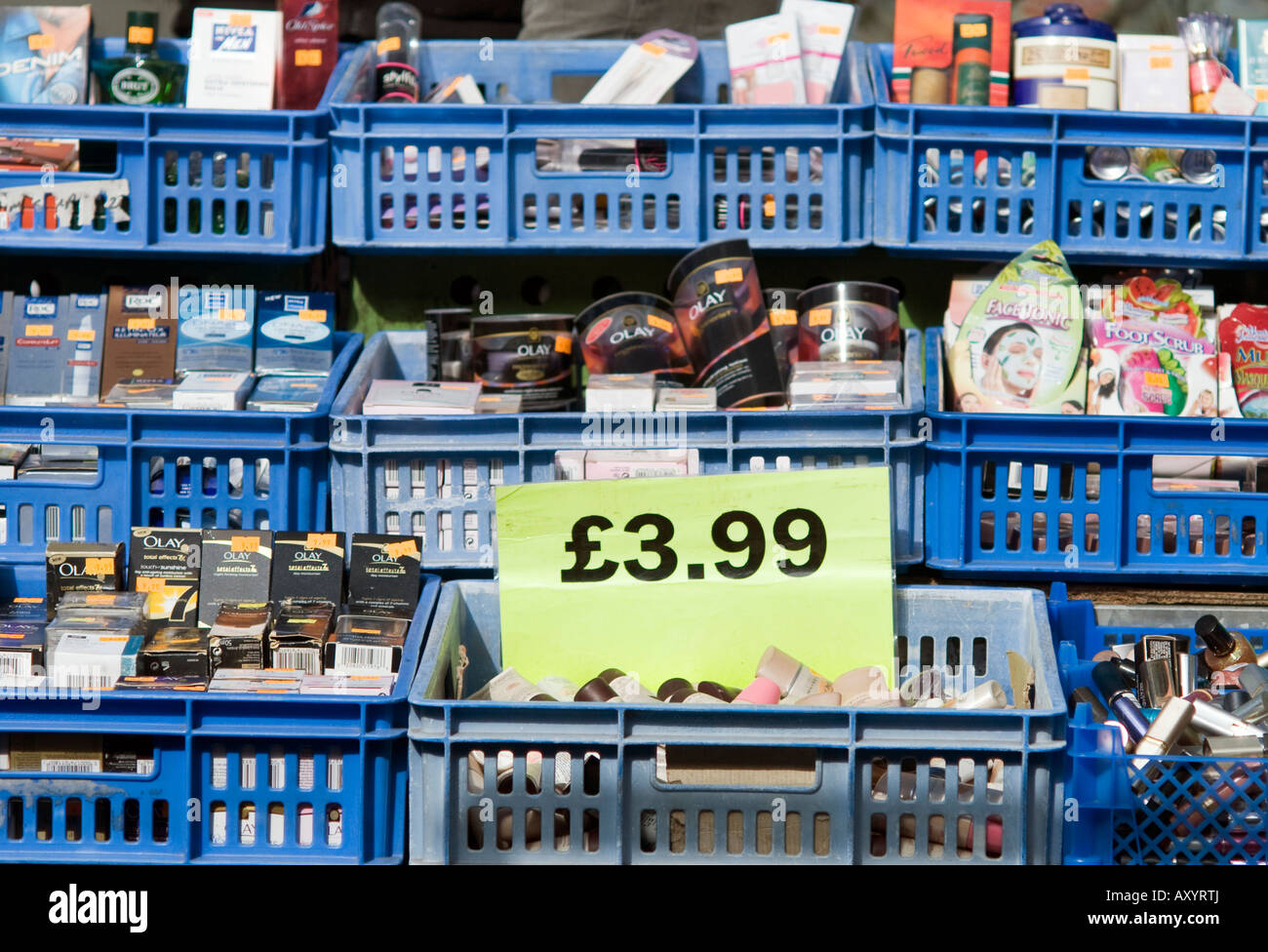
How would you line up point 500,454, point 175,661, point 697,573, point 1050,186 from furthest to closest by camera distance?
point 1050,186 → point 500,454 → point 697,573 → point 175,661

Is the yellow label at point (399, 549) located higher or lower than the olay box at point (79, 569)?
higher

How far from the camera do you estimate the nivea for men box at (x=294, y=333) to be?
100.0 inches

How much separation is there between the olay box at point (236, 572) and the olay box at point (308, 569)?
0.05 feet

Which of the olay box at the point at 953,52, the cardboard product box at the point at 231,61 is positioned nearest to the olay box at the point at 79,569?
the cardboard product box at the point at 231,61

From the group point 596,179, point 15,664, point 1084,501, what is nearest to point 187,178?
point 596,179

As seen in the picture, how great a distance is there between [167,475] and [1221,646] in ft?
5.33

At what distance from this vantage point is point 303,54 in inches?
99.3

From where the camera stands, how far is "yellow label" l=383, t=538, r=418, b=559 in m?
2.10

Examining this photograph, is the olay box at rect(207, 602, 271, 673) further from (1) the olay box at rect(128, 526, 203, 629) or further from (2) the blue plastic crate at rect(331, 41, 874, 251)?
(2) the blue plastic crate at rect(331, 41, 874, 251)

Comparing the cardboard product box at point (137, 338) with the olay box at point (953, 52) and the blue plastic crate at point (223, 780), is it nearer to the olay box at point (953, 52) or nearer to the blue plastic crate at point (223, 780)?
the blue plastic crate at point (223, 780)

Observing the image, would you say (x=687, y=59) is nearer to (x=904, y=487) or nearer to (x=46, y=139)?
(x=904, y=487)

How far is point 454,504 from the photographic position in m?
2.25

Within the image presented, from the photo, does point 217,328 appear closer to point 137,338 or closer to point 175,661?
point 137,338

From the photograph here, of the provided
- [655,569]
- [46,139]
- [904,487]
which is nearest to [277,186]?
[46,139]
